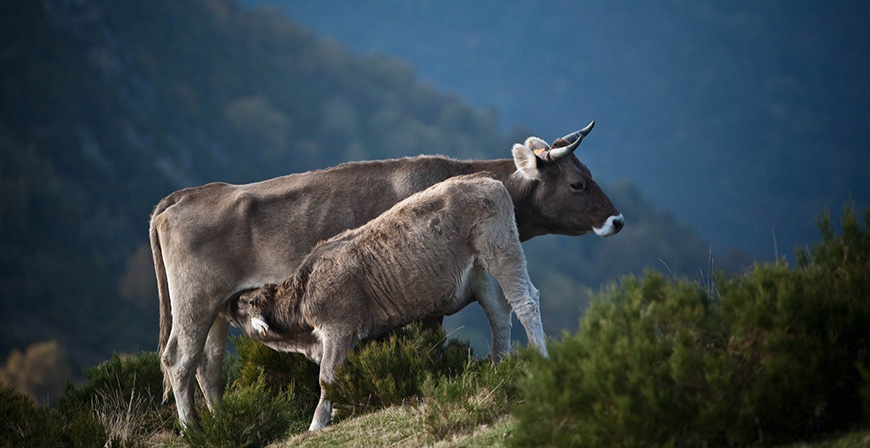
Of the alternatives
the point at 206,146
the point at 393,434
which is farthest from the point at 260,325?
the point at 206,146

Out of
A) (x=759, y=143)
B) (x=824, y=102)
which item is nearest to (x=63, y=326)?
(x=759, y=143)

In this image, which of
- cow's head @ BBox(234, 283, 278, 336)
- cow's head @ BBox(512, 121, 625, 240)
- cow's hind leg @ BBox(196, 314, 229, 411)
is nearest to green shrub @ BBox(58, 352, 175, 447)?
cow's hind leg @ BBox(196, 314, 229, 411)

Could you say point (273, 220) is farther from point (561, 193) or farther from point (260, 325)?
point (561, 193)

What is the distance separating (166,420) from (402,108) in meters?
150

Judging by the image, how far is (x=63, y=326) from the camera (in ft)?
278

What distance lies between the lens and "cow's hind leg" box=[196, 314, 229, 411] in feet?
32.9

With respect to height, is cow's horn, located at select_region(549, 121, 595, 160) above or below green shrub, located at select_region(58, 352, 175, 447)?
above

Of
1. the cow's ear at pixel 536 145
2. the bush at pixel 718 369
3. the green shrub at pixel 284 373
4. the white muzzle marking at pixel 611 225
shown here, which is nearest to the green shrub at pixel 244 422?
the green shrub at pixel 284 373

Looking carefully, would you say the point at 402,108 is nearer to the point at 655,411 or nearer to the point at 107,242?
the point at 107,242

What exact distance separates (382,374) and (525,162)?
3304 millimetres

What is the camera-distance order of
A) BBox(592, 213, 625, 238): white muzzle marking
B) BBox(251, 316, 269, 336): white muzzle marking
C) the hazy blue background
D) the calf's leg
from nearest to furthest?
BBox(251, 316, 269, 336): white muzzle marking
the calf's leg
BBox(592, 213, 625, 238): white muzzle marking
the hazy blue background

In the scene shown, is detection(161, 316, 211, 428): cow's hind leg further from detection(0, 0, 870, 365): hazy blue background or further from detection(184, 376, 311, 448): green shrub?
detection(0, 0, 870, 365): hazy blue background

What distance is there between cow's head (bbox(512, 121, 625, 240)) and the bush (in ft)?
14.5

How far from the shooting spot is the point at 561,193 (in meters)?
10.0
